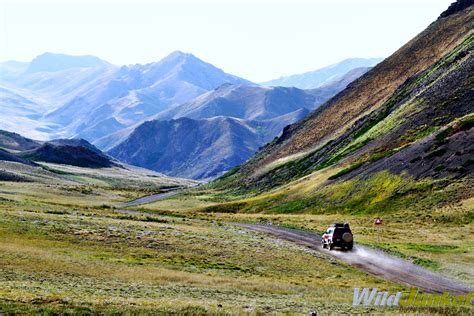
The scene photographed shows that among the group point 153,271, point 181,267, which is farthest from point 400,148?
point 153,271

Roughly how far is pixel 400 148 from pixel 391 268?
72.7 m

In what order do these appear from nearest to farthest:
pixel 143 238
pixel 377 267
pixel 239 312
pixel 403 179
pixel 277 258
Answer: pixel 239 312 → pixel 377 267 → pixel 277 258 → pixel 143 238 → pixel 403 179

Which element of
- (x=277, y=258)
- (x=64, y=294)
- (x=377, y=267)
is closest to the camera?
(x=64, y=294)

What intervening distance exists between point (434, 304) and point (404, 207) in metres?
57.0

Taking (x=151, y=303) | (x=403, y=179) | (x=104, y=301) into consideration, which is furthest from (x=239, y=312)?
(x=403, y=179)

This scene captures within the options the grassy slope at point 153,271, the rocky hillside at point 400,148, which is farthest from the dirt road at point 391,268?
the rocky hillside at point 400,148

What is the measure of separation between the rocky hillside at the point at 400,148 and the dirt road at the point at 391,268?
30870 millimetres

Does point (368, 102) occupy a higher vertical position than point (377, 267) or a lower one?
higher

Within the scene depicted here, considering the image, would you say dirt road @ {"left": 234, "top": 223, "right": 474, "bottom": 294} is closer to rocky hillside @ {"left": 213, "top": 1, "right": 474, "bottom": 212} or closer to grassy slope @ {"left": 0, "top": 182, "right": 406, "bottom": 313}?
grassy slope @ {"left": 0, "top": 182, "right": 406, "bottom": 313}

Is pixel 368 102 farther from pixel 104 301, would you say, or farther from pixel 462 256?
pixel 104 301

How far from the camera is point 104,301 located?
23078mm

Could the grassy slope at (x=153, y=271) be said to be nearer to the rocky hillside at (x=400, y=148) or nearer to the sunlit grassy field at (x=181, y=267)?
the sunlit grassy field at (x=181, y=267)

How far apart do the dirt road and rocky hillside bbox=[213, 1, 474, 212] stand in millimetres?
30870

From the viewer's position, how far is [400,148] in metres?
109
